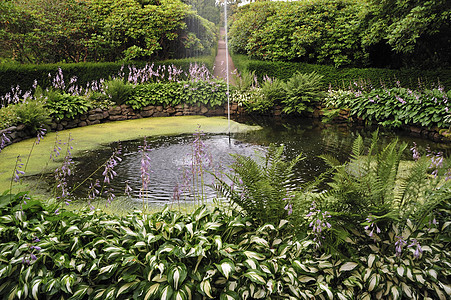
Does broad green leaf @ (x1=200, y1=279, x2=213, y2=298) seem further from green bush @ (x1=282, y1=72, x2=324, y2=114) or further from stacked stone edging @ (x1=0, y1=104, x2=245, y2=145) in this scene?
green bush @ (x1=282, y1=72, x2=324, y2=114)

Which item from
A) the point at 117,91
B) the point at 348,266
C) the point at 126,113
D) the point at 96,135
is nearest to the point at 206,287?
the point at 348,266

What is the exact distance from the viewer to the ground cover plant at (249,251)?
6.25 feet

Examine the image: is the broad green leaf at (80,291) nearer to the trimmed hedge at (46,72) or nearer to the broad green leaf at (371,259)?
the broad green leaf at (371,259)

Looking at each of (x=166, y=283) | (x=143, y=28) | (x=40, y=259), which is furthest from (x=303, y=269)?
(x=143, y=28)

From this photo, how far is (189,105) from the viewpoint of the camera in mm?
10750

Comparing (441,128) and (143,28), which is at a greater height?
(143,28)

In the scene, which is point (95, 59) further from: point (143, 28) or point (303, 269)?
point (303, 269)

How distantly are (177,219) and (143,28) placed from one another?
545 inches

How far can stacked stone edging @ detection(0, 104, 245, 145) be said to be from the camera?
340 inches

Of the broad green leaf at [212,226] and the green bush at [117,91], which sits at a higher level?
the broad green leaf at [212,226]

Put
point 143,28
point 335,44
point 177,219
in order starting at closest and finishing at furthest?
point 177,219 < point 335,44 < point 143,28

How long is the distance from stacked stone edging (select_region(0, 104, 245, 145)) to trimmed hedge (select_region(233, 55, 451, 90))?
2896 mm

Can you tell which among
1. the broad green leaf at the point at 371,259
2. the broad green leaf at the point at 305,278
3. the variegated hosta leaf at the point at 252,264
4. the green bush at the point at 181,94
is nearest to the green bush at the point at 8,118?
the green bush at the point at 181,94

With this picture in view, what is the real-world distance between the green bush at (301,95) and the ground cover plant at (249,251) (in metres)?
7.90
